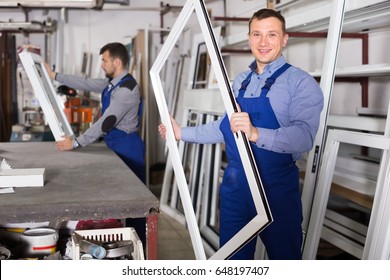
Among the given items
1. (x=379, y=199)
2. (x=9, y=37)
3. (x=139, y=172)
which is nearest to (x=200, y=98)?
(x=139, y=172)

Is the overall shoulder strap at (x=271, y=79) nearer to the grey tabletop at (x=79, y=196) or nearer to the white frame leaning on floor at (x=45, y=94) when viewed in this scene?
the grey tabletop at (x=79, y=196)

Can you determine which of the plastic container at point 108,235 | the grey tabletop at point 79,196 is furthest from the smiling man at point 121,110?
the plastic container at point 108,235

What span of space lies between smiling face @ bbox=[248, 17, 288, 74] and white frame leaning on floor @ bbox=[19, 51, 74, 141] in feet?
4.01

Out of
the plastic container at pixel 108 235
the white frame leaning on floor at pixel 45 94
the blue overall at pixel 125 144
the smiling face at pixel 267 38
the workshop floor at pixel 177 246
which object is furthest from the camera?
the blue overall at pixel 125 144

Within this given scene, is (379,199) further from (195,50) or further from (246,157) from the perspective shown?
(195,50)

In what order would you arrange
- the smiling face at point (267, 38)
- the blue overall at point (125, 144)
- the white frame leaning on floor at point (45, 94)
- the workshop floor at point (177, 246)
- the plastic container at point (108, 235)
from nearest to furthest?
the plastic container at point (108, 235), the smiling face at point (267, 38), the white frame leaning on floor at point (45, 94), the workshop floor at point (177, 246), the blue overall at point (125, 144)

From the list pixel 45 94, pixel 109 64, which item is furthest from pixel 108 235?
pixel 109 64

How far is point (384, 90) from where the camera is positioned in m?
2.63

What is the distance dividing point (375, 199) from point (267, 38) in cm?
72

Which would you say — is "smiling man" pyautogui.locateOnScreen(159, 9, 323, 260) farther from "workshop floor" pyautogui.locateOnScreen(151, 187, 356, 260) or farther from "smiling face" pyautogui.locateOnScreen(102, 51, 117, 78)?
"smiling face" pyautogui.locateOnScreen(102, 51, 117, 78)

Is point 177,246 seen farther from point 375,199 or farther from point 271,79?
point 271,79

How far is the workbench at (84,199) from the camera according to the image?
4.40 feet

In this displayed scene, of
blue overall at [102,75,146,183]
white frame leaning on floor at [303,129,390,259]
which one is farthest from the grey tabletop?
blue overall at [102,75,146,183]

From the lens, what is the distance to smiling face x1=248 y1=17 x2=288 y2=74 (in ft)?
5.21
